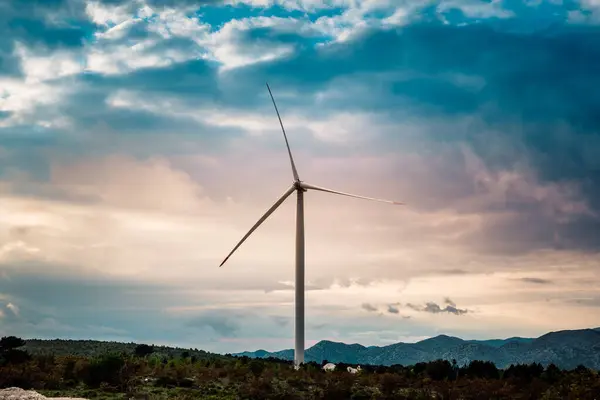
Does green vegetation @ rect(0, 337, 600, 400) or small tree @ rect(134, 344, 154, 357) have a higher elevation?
small tree @ rect(134, 344, 154, 357)

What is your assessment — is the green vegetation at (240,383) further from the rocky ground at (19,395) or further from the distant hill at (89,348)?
the distant hill at (89,348)

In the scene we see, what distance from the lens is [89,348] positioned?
5103 inches

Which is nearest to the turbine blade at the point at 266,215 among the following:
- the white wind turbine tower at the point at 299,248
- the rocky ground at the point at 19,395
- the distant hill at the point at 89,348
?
the white wind turbine tower at the point at 299,248

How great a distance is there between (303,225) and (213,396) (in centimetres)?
2773

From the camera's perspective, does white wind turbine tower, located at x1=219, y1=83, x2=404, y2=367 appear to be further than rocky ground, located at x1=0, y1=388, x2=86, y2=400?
Yes

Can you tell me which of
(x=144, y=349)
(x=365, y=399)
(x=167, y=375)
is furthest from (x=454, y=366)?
(x=144, y=349)

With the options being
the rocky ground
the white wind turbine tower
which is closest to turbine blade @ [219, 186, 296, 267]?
the white wind turbine tower

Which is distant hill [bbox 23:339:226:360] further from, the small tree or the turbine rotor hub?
the turbine rotor hub

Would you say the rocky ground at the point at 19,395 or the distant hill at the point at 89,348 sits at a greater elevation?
the distant hill at the point at 89,348

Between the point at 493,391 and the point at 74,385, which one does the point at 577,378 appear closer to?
the point at 493,391

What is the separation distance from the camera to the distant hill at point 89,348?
4926 inches

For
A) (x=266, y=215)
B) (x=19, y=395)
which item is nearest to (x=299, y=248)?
(x=266, y=215)

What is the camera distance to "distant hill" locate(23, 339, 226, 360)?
410ft

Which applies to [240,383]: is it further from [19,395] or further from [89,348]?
[89,348]
